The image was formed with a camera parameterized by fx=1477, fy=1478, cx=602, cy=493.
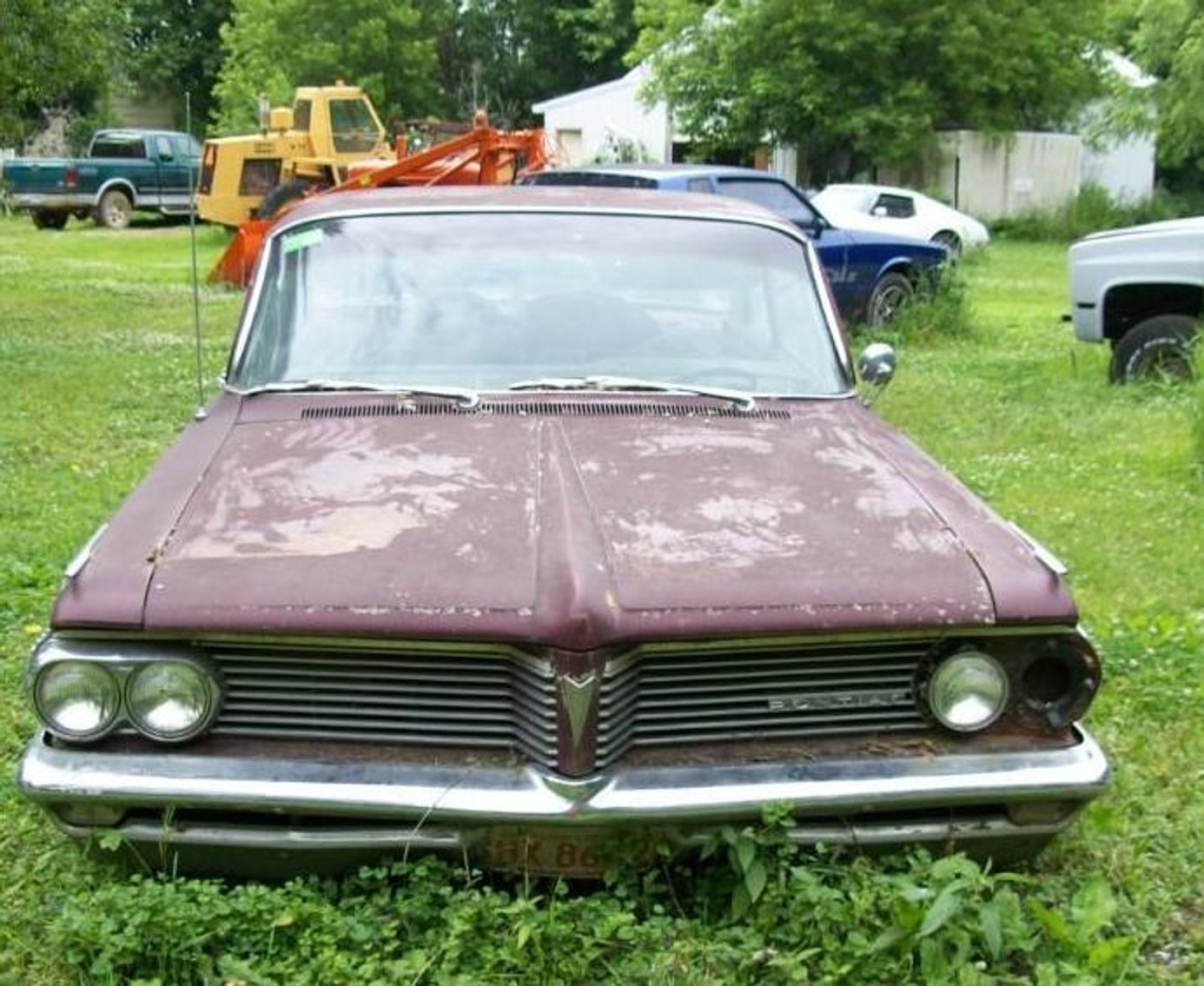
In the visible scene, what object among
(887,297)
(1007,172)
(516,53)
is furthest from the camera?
(516,53)

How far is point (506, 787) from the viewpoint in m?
2.82

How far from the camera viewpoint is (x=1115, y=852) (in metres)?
3.58

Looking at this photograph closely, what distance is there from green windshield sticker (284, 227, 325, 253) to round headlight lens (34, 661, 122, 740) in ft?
6.30

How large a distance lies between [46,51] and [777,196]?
251 inches

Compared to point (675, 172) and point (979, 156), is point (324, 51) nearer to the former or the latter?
point (979, 156)

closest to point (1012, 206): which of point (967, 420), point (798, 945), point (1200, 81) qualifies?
point (1200, 81)

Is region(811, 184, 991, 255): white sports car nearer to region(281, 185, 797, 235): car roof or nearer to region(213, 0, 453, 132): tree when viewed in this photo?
region(213, 0, 453, 132): tree

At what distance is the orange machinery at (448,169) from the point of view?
52.2 ft

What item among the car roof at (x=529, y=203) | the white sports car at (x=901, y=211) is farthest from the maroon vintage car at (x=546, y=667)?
the white sports car at (x=901, y=211)

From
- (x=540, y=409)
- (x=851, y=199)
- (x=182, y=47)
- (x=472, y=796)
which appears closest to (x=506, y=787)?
(x=472, y=796)

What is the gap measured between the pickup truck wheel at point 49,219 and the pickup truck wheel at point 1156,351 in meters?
23.5

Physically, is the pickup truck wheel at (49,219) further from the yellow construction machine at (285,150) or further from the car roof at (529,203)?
the car roof at (529,203)

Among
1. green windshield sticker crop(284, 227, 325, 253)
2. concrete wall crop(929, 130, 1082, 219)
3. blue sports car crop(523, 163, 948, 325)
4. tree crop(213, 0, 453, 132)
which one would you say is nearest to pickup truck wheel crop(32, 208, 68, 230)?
tree crop(213, 0, 453, 132)

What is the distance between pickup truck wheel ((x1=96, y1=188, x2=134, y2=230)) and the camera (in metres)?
28.8
